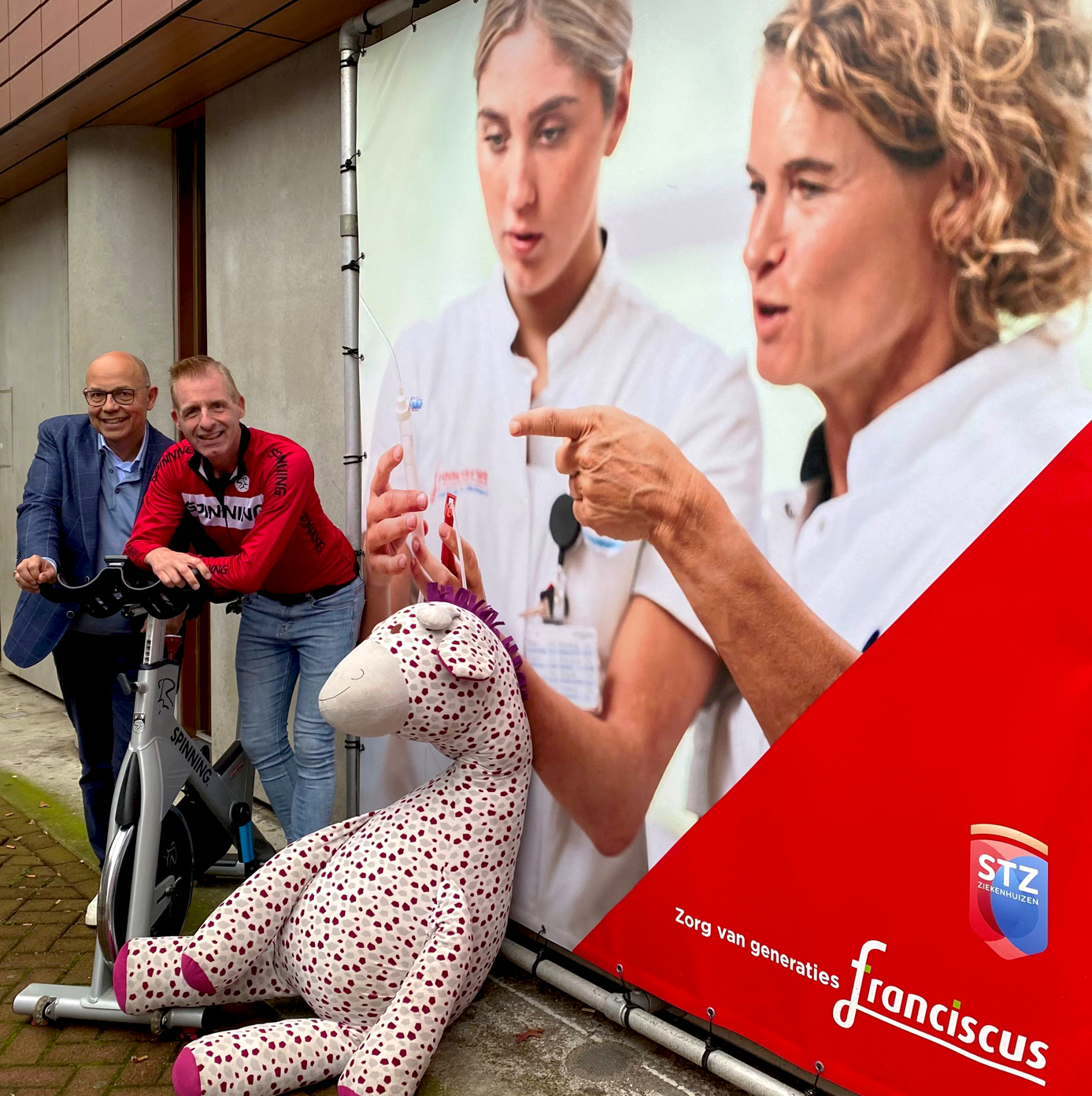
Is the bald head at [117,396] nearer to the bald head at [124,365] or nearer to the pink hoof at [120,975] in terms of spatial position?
the bald head at [124,365]

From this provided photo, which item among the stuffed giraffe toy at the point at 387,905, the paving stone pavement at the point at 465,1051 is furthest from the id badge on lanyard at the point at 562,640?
the paving stone pavement at the point at 465,1051

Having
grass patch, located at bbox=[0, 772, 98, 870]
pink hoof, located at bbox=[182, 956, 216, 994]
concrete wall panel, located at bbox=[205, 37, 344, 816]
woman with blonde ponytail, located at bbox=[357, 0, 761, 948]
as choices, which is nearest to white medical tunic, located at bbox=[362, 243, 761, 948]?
woman with blonde ponytail, located at bbox=[357, 0, 761, 948]

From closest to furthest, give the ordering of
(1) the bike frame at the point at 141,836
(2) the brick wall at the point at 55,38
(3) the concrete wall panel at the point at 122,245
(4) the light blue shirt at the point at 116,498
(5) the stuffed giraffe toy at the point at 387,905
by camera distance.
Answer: (5) the stuffed giraffe toy at the point at 387,905 < (1) the bike frame at the point at 141,836 < (4) the light blue shirt at the point at 116,498 < (2) the brick wall at the point at 55,38 < (3) the concrete wall panel at the point at 122,245

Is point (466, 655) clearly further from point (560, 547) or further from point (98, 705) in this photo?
point (98, 705)

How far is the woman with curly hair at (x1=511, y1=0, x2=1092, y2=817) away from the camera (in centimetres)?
209

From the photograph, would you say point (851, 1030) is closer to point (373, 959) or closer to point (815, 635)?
point (815, 635)

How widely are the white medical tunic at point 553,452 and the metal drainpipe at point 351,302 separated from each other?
0.17 m

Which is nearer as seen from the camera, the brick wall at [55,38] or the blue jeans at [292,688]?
the blue jeans at [292,688]

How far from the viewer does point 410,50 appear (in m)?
3.76

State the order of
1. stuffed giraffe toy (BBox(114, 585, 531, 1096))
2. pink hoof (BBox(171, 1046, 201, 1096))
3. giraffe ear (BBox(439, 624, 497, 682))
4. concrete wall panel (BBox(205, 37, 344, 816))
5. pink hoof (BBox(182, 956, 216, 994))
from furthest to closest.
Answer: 1. concrete wall panel (BBox(205, 37, 344, 816))
2. pink hoof (BBox(182, 956, 216, 994))
3. giraffe ear (BBox(439, 624, 497, 682))
4. stuffed giraffe toy (BBox(114, 585, 531, 1096))
5. pink hoof (BBox(171, 1046, 201, 1096))

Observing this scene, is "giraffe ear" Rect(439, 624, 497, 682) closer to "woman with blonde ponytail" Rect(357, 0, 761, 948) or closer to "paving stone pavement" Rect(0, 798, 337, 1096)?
"woman with blonde ponytail" Rect(357, 0, 761, 948)

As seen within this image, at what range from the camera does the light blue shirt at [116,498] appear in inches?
157

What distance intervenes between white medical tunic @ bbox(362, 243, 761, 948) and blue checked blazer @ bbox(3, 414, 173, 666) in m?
1.07

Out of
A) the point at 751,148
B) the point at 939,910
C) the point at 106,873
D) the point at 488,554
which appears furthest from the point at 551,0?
the point at 106,873
